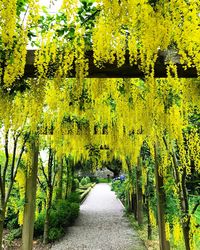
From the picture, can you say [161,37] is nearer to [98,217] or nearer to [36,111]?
[36,111]

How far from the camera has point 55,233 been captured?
6945 millimetres

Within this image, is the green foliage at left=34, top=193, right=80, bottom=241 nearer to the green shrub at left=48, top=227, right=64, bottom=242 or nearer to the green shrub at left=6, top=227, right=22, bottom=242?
the green shrub at left=48, top=227, right=64, bottom=242

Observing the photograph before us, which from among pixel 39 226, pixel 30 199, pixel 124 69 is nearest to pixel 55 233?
pixel 39 226

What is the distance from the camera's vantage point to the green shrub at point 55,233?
676 cm

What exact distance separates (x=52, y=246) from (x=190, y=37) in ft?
18.3

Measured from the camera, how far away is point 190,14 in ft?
6.63

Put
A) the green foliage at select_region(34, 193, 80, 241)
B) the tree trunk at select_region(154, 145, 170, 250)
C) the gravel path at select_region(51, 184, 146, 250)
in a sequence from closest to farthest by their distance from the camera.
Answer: the tree trunk at select_region(154, 145, 170, 250) < the gravel path at select_region(51, 184, 146, 250) < the green foliage at select_region(34, 193, 80, 241)

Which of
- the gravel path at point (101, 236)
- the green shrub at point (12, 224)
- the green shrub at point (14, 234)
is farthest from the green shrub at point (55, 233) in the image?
the green shrub at point (12, 224)

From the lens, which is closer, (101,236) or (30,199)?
(30,199)

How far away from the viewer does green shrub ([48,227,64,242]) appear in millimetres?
6758

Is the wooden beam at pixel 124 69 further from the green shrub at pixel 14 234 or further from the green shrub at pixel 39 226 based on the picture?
the green shrub at pixel 39 226

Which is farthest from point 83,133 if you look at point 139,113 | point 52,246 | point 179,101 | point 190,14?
point 190,14

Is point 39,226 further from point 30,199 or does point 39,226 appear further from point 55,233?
point 30,199

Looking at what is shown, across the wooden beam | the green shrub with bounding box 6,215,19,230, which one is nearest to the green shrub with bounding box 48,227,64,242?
the green shrub with bounding box 6,215,19,230
